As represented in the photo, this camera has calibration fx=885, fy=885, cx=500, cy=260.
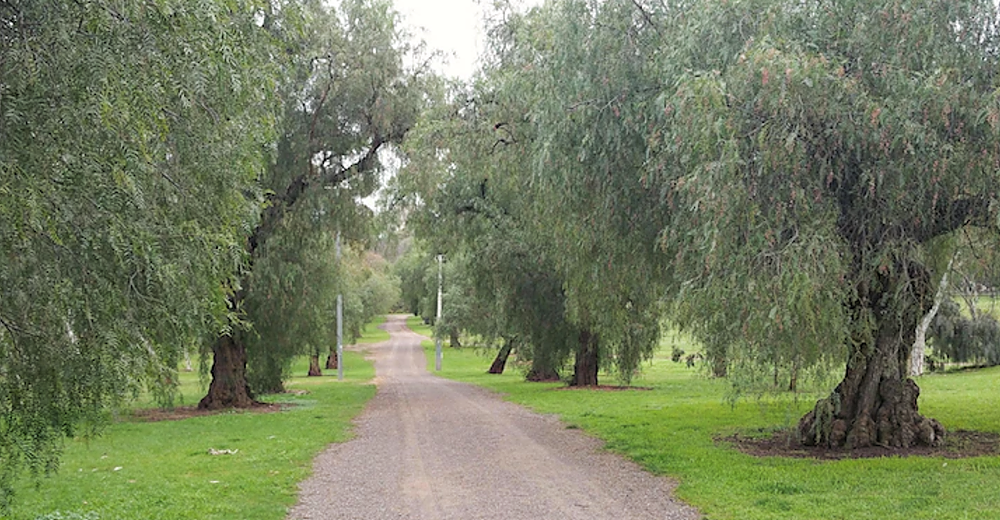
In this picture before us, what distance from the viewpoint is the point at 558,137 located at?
39.6 feet

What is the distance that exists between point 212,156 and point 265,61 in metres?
1.91

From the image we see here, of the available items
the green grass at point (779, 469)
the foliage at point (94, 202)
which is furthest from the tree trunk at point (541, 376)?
the foliage at point (94, 202)

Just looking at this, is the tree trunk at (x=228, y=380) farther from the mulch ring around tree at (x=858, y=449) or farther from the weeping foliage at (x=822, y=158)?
the weeping foliage at (x=822, y=158)

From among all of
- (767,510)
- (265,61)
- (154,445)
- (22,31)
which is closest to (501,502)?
(767,510)

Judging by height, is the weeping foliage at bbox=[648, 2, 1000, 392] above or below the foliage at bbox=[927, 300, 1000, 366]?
above

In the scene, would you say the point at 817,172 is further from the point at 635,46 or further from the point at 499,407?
the point at 499,407

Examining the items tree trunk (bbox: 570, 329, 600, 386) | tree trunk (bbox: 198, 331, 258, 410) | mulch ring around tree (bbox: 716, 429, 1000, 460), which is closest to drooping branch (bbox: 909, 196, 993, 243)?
mulch ring around tree (bbox: 716, 429, 1000, 460)

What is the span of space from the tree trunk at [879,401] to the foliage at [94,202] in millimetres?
8541

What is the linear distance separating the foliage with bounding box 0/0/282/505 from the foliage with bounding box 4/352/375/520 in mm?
1313

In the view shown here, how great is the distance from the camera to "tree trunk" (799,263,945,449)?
11.5m

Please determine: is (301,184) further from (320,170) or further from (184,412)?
(184,412)

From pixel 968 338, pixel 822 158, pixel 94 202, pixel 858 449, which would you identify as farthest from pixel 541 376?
pixel 94 202

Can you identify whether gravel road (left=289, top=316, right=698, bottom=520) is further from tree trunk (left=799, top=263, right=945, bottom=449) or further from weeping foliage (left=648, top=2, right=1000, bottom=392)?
tree trunk (left=799, top=263, right=945, bottom=449)

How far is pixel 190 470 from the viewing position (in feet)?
38.0
